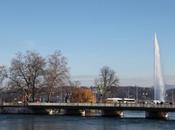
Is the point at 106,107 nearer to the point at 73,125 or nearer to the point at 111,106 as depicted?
the point at 111,106

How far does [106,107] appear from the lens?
114562 mm

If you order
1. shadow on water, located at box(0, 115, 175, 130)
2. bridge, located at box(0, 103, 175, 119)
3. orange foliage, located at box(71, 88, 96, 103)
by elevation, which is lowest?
shadow on water, located at box(0, 115, 175, 130)

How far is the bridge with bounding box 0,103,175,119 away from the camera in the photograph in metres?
108

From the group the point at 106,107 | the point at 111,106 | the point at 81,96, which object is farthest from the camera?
the point at 81,96

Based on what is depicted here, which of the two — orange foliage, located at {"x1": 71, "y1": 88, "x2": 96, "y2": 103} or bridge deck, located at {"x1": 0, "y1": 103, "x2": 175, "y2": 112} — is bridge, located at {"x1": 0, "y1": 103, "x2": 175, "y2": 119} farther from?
orange foliage, located at {"x1": 71, "y1": 88, "x2": 96, "y2": 103}

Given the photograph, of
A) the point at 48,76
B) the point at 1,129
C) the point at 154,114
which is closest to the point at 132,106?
the point at 154,114

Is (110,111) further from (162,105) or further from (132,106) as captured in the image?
(162,105)

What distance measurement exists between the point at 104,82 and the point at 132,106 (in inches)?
1315

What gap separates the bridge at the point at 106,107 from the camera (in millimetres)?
108494

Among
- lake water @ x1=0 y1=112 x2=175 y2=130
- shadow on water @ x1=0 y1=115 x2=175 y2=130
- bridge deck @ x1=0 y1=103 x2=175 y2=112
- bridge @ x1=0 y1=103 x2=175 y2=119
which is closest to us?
shadow on water @ x1=0 y1=115 x2=175 y2=130

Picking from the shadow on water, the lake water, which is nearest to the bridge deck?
the lake water

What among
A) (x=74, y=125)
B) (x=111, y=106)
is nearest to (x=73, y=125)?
(x=74, y=125)

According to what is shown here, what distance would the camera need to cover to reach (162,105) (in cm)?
10662

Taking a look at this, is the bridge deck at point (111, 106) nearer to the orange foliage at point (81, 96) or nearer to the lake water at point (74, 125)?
the lake water at point (74, 125)
